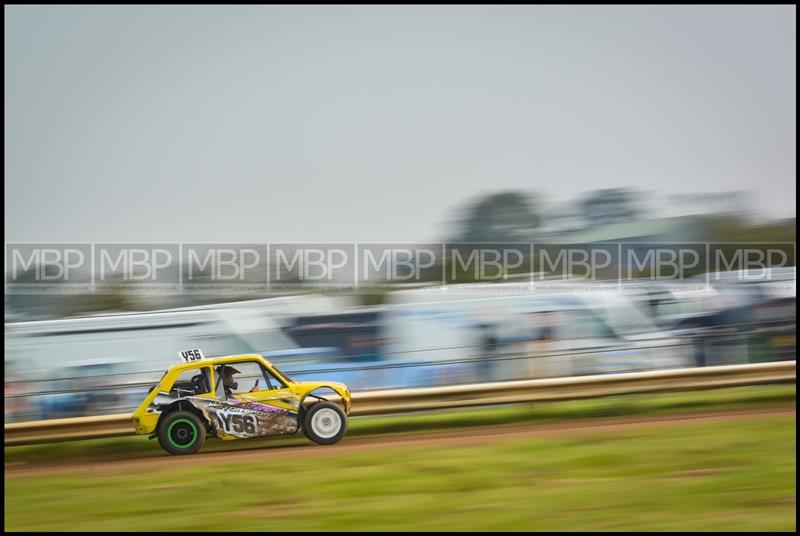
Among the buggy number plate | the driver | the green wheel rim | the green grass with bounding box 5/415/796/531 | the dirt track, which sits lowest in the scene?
the green grass with bounding box 5/415/796/531

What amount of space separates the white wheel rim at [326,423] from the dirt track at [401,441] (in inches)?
8.3

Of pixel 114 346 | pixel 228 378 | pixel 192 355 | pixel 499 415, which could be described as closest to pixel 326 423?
pixel 228 378

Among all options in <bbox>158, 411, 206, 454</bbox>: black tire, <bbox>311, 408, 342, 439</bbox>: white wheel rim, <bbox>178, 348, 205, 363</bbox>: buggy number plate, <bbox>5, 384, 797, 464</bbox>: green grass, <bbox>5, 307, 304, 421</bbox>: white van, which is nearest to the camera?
<bbox>158, 411, 206, 454</bbox>: black tire

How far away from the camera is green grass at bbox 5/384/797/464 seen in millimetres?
9211

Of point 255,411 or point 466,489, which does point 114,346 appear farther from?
point 466,489

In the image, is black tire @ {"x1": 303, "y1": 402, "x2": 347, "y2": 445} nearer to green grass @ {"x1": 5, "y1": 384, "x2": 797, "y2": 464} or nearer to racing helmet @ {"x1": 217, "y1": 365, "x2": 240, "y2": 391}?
green grass @ {"x1": 5, "y1": 384, "x2": 797, "y2": 464}

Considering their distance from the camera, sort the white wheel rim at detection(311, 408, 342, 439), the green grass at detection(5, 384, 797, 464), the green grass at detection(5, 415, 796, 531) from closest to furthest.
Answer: the green grass at detection(5, 415, 796, 531)
the white wheel rim at detection(311, 408, 342, 439)
the green grass at detection(5, 384, 797, 464)

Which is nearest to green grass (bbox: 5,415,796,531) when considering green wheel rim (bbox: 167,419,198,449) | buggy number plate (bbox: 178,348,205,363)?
green wheel rim (bbox: 167,419,198,449)

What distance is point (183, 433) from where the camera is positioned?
8047 millimetres

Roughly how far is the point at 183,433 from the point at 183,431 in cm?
2

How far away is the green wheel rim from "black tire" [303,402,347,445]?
3.69 ft

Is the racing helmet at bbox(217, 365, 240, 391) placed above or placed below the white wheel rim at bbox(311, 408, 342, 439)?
above

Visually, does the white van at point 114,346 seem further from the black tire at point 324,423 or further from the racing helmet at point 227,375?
the black tire at point 324,423

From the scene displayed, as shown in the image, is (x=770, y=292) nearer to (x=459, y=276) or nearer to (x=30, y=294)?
(x=459, y=276)
